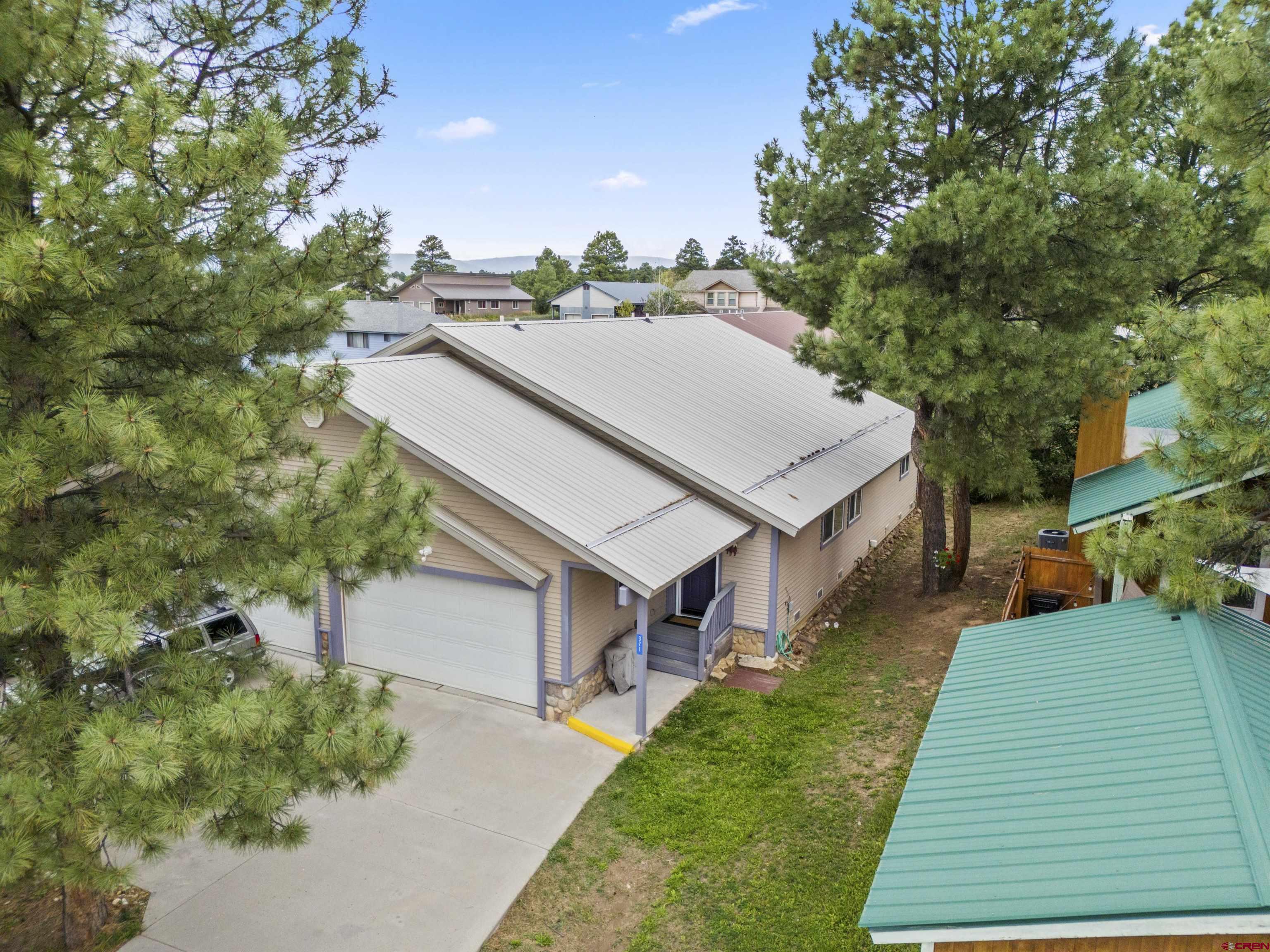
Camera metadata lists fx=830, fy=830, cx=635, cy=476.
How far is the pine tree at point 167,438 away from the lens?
5.14 meters

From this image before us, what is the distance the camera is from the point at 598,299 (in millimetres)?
72938

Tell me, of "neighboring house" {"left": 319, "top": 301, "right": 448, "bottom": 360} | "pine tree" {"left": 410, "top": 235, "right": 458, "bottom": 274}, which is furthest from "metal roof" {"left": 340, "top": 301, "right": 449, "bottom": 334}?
"pine tree" {"left": 410, "top": 235, "right": 458, "bottom": 274}

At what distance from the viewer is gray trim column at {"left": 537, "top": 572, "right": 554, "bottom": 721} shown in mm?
11578

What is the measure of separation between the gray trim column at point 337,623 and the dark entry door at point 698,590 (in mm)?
5662

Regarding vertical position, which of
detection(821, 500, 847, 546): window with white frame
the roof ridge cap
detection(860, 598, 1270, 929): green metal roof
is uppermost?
the roof ridge cap

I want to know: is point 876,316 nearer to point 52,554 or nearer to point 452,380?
point 452,380

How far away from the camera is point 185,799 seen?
538cm

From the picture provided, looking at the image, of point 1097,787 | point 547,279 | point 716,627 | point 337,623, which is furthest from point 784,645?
point 547,279

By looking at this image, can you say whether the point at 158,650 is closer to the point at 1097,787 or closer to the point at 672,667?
the point at 1097,787

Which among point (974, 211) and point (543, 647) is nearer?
point (543, 647)

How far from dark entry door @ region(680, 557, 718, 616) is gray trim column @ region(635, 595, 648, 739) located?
3484 mm

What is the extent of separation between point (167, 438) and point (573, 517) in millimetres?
6182

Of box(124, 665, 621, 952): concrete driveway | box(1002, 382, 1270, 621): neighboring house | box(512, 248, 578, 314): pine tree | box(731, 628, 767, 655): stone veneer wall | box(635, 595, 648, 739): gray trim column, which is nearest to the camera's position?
box(124, 665, 621, 952): concrete driveway

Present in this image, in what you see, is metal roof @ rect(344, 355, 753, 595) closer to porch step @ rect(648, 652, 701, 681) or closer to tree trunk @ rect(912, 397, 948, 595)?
porch step @ rect(648, 652, 701, 681)
